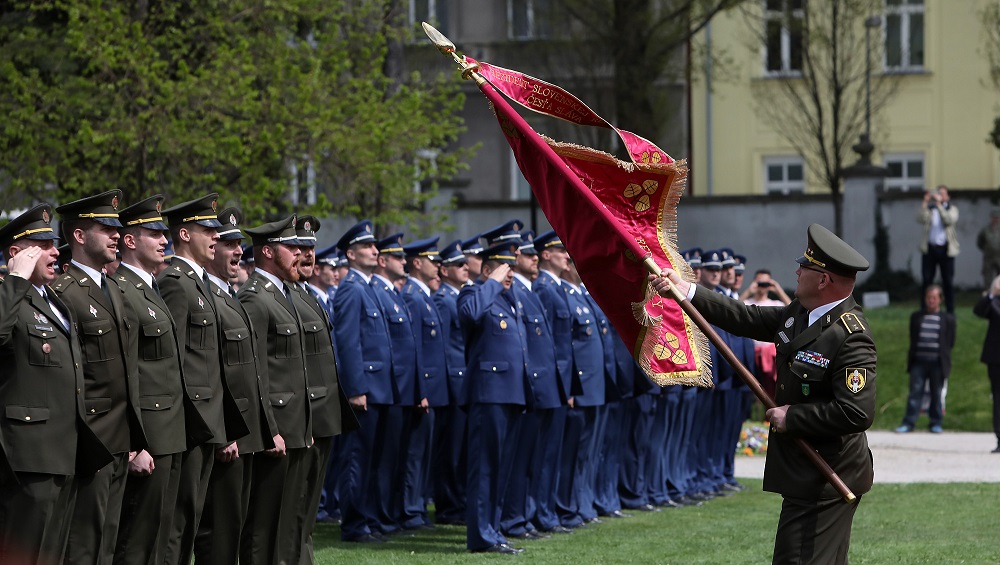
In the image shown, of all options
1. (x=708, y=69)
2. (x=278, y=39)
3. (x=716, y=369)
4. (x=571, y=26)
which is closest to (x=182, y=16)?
(x=278, y=39)

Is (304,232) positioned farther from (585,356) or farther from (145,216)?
(585,356)

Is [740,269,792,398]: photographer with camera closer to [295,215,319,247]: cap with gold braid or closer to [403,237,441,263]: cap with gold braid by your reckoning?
[403,237,441,263]: cap with gold braid

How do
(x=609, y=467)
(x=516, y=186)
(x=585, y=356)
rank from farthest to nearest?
(x=516, y=186) < (x=609, y=467) < (x=585, y=356)

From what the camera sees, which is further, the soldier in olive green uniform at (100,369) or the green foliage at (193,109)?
the green foliage at (193,109)

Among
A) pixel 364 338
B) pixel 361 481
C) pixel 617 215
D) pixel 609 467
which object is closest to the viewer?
pixel 617 215

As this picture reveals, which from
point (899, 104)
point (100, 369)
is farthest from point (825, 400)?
point (899, 104)

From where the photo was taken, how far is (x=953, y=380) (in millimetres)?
22797

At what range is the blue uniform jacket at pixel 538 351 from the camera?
11.6 meters

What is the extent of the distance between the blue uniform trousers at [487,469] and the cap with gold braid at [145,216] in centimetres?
386

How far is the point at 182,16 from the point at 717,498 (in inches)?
358

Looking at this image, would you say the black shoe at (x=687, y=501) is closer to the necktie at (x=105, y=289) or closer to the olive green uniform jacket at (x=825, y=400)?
the olive green uniform jacket at (x=825, y=400)

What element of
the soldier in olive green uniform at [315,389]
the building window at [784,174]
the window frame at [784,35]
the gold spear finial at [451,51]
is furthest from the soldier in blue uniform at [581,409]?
the building window at [784,174]

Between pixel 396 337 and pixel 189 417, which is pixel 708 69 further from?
pixel 189 417

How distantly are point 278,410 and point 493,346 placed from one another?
2729mm
